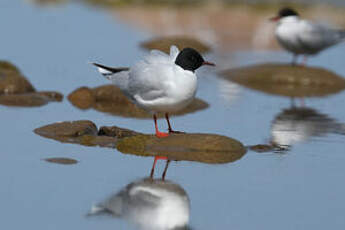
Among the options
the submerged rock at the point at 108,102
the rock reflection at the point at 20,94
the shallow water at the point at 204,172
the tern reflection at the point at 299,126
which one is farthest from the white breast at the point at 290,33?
the rock reflection at the point at 20,94

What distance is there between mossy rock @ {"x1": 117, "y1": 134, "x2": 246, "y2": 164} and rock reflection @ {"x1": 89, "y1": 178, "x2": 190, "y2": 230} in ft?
3.83

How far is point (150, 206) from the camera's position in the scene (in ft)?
23.1

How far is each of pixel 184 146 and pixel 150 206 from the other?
2049 millimetres

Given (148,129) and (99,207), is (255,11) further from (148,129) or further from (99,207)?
(99,207)

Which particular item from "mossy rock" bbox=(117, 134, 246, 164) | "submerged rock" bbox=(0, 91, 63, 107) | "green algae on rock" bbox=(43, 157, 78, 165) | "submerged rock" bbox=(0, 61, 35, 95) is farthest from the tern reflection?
"submerged rock" bbox=(0, 61, 35, 95)

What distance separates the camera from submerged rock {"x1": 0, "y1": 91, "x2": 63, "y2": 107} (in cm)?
1165

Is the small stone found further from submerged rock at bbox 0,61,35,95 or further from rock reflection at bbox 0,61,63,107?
submerged rock at bbox 0,61,35,95

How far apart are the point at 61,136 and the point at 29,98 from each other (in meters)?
2.47

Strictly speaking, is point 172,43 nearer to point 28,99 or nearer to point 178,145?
point 28,99

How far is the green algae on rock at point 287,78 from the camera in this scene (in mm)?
14592

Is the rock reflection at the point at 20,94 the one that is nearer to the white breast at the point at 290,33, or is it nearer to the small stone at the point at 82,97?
the small stone at the point at 82,97

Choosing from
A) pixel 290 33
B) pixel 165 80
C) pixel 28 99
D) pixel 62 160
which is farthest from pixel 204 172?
pixel 290 33

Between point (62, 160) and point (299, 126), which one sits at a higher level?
point (299, 126)

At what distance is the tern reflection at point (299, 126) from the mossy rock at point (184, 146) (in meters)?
0.81
